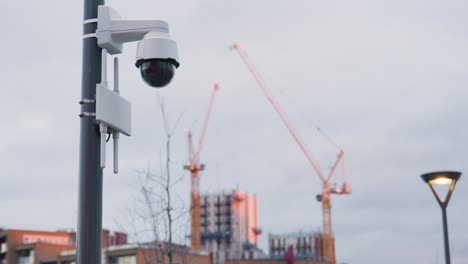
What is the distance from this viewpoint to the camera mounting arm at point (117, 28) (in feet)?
14.8

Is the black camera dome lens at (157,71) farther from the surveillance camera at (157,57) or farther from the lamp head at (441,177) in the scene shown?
the lamp head at (441,177)

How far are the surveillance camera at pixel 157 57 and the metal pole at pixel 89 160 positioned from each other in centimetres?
27

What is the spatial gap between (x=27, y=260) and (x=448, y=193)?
97461mm

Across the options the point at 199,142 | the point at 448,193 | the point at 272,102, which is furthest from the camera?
the point at 199,142

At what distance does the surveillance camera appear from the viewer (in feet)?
14.7

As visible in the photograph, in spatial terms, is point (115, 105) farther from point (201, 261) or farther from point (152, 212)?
point (201, 261)

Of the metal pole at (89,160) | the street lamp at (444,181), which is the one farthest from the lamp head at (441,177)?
the metal pole at (89,160)

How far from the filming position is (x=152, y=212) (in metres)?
15.7

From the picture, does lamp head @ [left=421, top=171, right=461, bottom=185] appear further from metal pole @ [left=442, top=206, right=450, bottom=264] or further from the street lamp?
metal pole @ [left=442, top=206, right=450, bottom=264]

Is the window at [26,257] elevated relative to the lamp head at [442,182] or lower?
elevated

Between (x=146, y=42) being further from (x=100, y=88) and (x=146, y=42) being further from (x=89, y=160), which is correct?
Answer: (x=89, y=160)

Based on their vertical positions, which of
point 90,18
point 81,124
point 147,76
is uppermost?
point 90,18

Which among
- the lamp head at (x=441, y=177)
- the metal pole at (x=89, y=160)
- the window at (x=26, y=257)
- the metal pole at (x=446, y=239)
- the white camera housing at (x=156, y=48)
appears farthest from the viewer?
the window at (x=26, y=257)

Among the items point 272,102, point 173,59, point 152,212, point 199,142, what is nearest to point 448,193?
point 152,212
